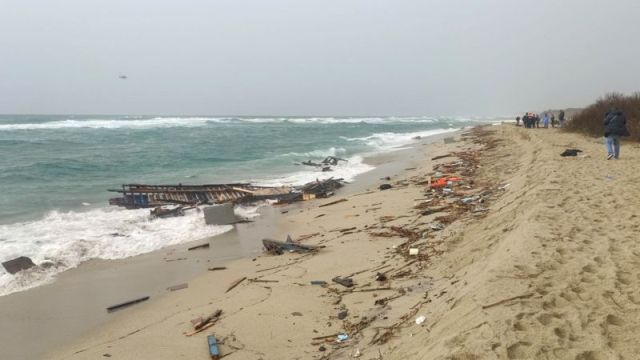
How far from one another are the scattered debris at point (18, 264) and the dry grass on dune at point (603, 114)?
75.2 ft

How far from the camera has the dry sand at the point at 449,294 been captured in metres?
3.56

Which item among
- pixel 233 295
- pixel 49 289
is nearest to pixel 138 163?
pixel 49 289

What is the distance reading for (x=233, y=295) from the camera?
6.68 m

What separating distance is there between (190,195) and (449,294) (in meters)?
13.5

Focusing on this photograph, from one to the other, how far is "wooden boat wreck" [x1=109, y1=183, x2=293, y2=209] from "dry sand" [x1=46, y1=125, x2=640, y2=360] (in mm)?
6528

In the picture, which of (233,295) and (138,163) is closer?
(233,295)

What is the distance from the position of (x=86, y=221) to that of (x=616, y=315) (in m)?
13.6

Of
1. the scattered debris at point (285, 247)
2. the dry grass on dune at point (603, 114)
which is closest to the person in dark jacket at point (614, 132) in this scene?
the dry grass on dune at point (603, 114)

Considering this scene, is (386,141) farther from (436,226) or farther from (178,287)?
(178,287)

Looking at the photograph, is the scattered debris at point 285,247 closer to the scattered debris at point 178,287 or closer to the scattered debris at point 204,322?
the scattered debris at point 178,287

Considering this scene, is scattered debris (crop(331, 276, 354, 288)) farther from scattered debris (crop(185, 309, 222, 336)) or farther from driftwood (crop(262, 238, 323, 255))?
driftwood (crop(262, 238, 323, 255))

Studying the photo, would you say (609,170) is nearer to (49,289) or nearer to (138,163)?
(49,289)

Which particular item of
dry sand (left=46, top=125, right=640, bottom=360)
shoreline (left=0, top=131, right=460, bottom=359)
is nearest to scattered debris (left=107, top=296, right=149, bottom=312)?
shoreline (left=0, top=131, right=460, bottom=359)

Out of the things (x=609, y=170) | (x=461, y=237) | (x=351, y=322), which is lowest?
(x=351, y=322)
